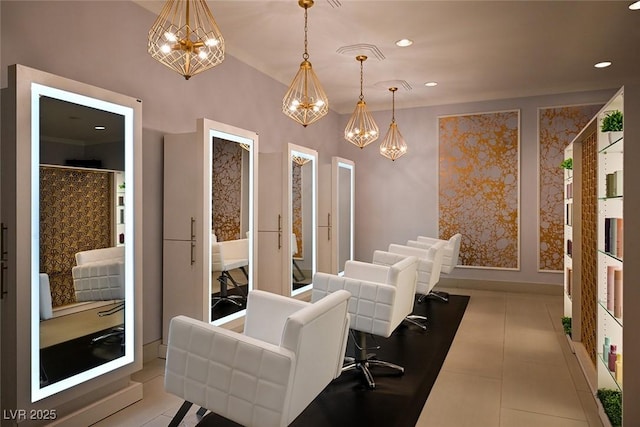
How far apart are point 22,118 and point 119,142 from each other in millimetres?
625

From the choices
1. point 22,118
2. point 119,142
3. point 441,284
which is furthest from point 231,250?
point 441,284

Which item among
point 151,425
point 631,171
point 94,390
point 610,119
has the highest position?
point 610,119

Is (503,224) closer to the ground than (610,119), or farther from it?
closer to the ground

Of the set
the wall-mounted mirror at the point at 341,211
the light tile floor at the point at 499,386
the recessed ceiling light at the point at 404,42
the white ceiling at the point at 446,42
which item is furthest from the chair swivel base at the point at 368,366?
the recessed ceiling light at the point at 404,42

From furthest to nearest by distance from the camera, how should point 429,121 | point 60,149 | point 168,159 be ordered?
1. point 429,121
2. point 168,159
3. point 60,149

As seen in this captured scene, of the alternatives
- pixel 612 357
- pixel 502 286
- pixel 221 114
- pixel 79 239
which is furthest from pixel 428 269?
pixel 79 239

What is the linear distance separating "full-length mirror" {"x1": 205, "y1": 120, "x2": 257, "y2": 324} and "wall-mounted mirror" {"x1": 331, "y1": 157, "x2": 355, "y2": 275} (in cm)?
198

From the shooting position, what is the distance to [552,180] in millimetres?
6191

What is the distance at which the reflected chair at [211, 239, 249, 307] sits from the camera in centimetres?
365

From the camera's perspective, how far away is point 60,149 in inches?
95.5

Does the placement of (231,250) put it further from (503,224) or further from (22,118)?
(503,224)

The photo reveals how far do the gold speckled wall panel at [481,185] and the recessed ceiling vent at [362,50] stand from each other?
2.57 metres

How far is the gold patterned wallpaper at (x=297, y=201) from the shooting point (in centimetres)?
488

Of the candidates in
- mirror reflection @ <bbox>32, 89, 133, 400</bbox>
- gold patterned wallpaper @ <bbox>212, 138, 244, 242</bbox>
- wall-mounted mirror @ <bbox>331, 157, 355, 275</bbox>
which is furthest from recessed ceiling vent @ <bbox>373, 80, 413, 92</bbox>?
mirror reflection @ <bbox>32, 89, 133, 400</bbox>
